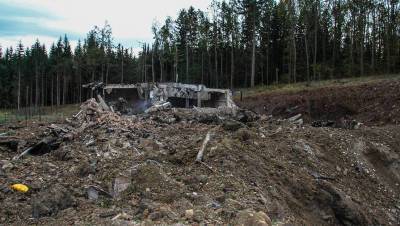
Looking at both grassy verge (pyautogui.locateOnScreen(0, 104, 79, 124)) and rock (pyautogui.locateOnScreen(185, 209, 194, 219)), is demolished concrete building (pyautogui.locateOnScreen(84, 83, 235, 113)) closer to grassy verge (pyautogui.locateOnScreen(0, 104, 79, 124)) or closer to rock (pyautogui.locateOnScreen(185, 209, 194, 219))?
grassy verge (pyautogui.locateOnScreen(0, 104, 79, 124))

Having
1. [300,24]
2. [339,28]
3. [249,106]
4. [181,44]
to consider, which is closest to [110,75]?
[181,44]

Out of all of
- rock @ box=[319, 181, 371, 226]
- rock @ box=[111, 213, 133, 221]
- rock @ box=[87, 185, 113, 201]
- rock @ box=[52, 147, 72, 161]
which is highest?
rock @ box=[52, 147, 72, 161]

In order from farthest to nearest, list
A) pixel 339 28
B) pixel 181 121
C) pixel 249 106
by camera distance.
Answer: pixel 339 28 → pixel 249 106 → pixel 181 121

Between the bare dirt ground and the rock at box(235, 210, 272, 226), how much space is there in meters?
0.02

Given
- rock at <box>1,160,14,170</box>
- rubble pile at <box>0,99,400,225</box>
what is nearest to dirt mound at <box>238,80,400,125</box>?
rubble pile at <box>0,99,400,225</box>

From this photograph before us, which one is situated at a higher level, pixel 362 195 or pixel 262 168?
pixel 262 168

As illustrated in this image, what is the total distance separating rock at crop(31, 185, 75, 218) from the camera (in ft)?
23.6

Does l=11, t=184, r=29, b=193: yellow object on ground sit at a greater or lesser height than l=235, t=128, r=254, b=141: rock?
lesser

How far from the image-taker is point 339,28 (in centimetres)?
4600

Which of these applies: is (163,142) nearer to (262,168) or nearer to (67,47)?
(262,168)

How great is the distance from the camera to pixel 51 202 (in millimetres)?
7355

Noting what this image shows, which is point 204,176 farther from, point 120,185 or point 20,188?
point 20,188

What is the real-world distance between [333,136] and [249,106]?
57.0ft

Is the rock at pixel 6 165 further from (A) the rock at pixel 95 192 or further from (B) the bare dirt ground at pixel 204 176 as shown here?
(A) the rock at pixel 95 192
